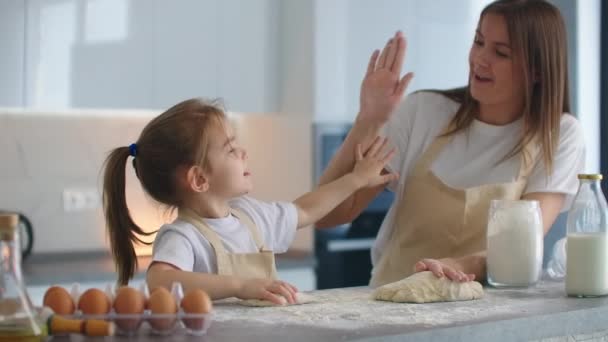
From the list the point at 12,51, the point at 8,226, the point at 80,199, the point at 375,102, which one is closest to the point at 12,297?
the point at 8,226

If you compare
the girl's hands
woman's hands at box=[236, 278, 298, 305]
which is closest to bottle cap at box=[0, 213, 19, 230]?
woman's hands at box=[236, 278, 298, 305]

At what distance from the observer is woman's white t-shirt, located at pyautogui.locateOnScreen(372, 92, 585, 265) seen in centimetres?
209

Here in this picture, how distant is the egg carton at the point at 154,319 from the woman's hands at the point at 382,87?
95 centimetres

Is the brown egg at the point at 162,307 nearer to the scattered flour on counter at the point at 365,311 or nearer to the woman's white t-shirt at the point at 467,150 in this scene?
the scattered flour on counter at the point at 365,311

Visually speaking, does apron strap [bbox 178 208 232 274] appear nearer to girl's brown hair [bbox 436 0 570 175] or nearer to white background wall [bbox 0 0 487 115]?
girl's brown hair [bbox 436 0 570 175]

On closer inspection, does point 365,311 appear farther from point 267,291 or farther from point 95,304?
point 95,304

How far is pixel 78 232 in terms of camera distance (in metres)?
4.01

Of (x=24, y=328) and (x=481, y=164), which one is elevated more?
(x=481, y=164)

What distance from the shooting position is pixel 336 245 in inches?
161

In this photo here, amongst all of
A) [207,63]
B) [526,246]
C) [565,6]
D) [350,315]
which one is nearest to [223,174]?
[350,315]

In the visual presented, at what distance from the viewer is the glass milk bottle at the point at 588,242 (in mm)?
1727

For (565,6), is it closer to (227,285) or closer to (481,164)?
(481,164)

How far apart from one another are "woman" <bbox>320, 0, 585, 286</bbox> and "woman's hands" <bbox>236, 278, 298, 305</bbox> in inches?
23.7

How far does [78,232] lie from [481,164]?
2274mm
